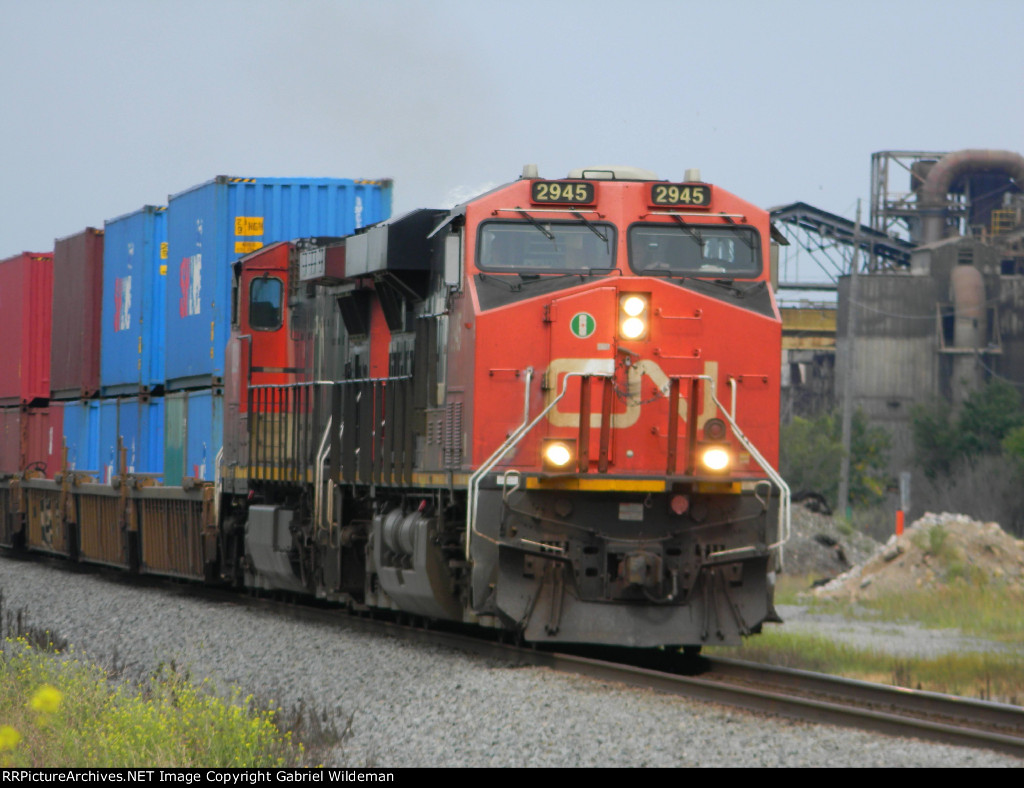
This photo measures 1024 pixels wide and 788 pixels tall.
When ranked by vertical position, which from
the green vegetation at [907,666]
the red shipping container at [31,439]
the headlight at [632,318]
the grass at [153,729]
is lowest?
the green vegetation at [907,666]

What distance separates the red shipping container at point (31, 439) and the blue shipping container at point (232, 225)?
6050 mm

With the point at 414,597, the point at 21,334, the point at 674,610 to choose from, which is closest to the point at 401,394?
the point at 414,597

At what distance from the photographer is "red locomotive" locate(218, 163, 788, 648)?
10242mm

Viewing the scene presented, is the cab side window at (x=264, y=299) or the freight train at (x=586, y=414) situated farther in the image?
the cab side window at (x=264, y=299)

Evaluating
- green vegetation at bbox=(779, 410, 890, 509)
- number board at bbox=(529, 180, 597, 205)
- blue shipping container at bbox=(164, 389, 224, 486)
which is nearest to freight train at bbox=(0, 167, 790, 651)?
number board at bbox=(529, 180, 597, 205)

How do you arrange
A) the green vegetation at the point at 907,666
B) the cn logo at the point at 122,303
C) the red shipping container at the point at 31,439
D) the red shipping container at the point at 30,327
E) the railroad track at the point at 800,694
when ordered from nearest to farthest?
the railroad track at the point at 800,694
the green vegetation at the point at 907,666
the cn logo at the point at 122,303
the red shipping container at the point at 31,439
the red shipping container at the point at 30,327

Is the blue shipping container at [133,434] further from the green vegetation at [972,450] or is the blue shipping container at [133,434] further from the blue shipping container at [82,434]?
the green vegetation at [972,450]

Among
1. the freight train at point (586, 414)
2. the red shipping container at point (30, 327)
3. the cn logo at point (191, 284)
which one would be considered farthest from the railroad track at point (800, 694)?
the red shipping container at point (30, 327)

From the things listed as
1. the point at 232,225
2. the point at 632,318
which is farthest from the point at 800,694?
the point at 232,225

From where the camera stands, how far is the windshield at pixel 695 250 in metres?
10.9

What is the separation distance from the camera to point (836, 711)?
8.24m

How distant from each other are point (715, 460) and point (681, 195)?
2117 mm

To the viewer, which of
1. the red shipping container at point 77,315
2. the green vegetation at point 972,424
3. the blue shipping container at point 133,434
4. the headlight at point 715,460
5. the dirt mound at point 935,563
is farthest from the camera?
the green vegetation at point 972,424

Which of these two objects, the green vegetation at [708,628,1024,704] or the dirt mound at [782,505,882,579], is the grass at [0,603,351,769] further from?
the dirt mound at [782,505,882,579]
